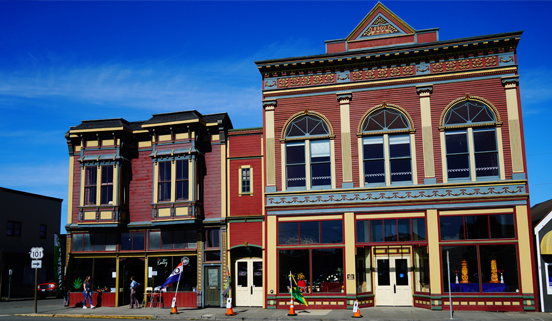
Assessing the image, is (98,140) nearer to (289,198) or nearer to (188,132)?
(188,132)

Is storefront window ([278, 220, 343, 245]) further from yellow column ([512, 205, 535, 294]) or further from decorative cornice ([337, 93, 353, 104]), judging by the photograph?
yellow column ([512, 205, 535, 294])

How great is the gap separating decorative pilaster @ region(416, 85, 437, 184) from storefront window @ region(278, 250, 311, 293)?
709cm

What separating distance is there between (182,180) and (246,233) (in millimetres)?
4605

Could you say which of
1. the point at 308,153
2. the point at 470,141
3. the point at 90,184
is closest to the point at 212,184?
the point at 308,153

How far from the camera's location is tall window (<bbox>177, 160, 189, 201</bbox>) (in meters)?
26.6

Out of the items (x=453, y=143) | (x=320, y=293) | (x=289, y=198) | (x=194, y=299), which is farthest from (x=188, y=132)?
(x=453, y=143)

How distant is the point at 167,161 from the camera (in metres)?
27.1

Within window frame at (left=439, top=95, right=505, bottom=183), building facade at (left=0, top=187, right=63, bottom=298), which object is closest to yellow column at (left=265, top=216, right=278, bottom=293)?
window frame at (left=439, top=95, right=505, bottom=183)

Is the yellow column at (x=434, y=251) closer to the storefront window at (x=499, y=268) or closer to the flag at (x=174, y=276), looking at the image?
the storefront window at (x=499, y=268)

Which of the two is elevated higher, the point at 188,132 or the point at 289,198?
the point at 188,132

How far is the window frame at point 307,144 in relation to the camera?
24.6 m

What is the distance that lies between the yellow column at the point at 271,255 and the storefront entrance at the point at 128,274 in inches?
300

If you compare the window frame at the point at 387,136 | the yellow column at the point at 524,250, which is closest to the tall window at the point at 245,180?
the window frame at the point at 387,136

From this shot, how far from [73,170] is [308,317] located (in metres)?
16.9
